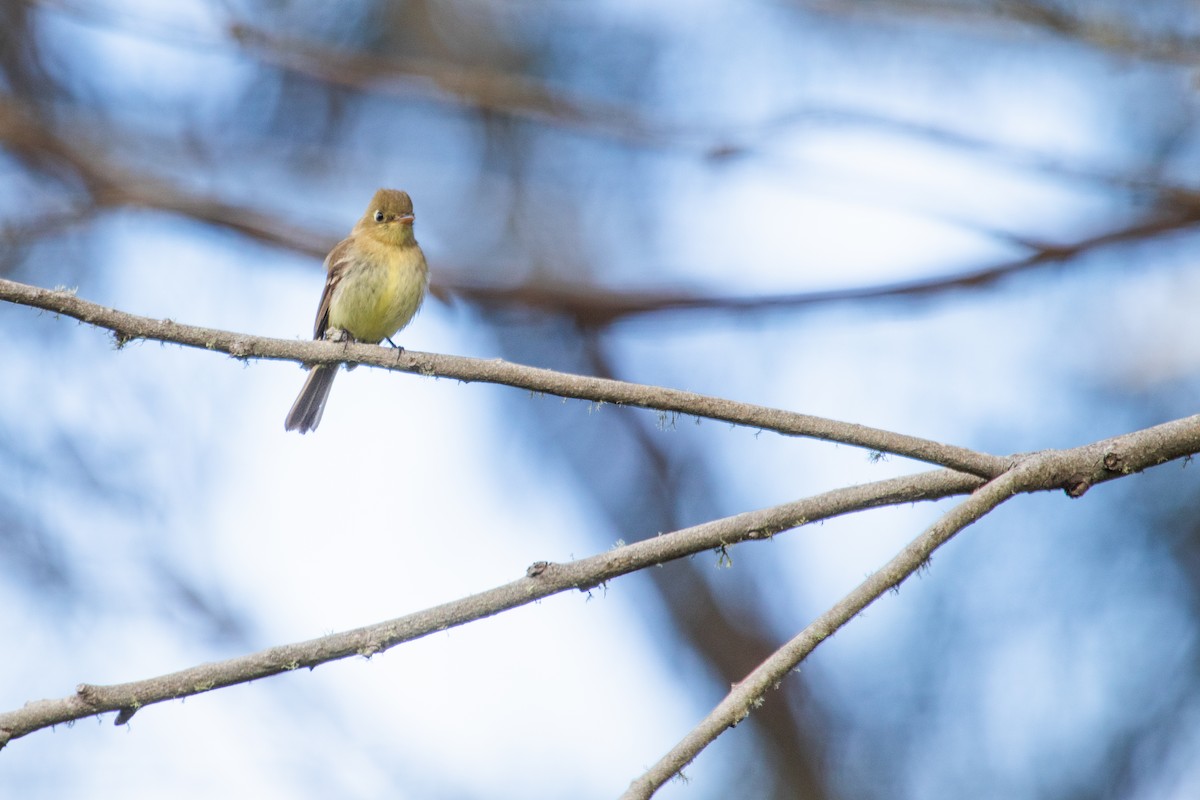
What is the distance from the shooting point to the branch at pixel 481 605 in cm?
217

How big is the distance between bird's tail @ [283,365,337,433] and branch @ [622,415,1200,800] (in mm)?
3778

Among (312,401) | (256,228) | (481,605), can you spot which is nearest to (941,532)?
(481,605)

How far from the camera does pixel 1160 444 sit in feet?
8.22

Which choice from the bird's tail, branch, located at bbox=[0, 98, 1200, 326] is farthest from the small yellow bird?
branch, located at bbox=[0, 98, 1200, 326]

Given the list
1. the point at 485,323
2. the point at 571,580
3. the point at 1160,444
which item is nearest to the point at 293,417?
the point at 485,323

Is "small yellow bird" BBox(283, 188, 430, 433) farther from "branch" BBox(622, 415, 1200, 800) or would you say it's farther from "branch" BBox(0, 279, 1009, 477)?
"branch" BBox(622, 415, 1200, 800)

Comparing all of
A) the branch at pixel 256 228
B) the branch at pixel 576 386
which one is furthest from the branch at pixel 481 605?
the branch at pixel 256 228

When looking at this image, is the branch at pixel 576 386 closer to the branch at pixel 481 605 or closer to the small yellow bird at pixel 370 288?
the branch at pixel 481 605

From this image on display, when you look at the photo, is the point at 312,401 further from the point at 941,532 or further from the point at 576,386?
the point at 941,532

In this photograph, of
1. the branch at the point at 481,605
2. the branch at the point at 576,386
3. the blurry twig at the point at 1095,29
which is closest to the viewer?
the branch at the point at 481,605

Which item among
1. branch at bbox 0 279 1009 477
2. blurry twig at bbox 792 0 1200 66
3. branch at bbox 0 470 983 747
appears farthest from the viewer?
blurry twig at bbox 792 0 1200 66

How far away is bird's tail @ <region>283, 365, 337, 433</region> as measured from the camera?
19.0ft

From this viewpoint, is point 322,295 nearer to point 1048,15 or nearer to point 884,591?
point 1048,15

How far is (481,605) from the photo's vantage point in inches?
89.8
